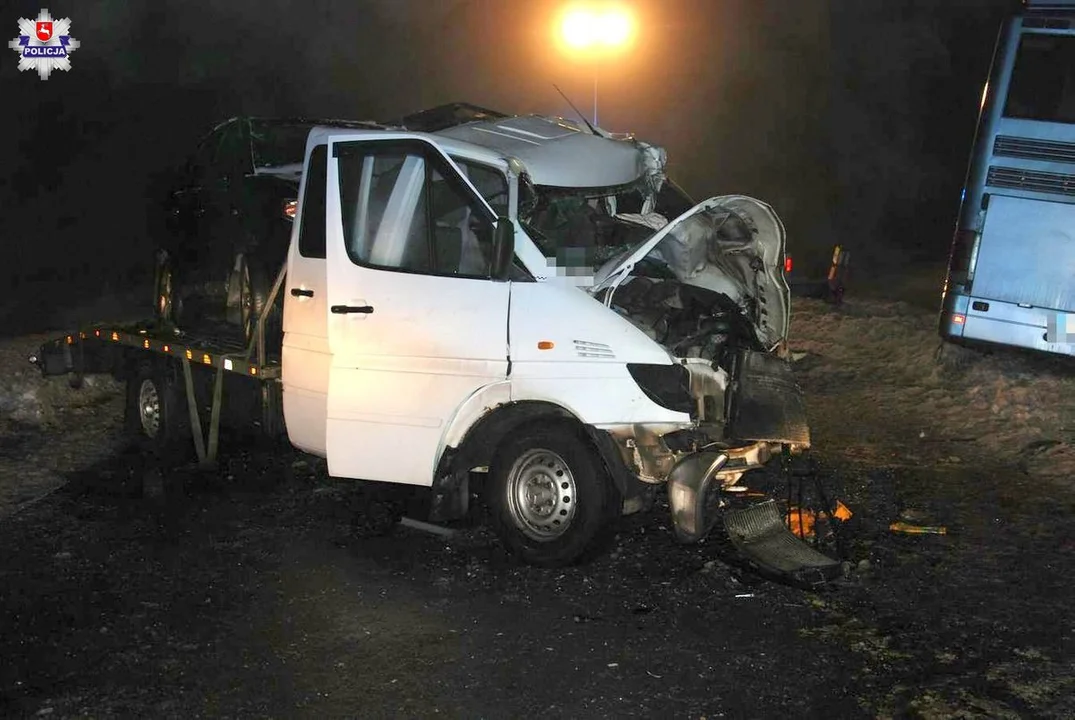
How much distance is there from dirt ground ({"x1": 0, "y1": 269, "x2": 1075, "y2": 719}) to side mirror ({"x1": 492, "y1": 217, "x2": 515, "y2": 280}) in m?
1.69

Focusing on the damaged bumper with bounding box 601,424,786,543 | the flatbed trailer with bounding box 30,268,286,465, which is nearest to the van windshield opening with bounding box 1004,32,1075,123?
the damaged bumper with bounding box 601,424,786,543

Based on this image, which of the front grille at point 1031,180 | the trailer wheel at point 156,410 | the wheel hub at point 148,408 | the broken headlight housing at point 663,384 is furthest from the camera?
the front grille at point 1031,180

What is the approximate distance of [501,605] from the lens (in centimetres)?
515

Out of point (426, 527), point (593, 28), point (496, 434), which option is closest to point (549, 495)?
point (496, 434)

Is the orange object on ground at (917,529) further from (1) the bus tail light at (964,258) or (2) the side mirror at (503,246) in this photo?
(1) the bus tail light at (964,258)

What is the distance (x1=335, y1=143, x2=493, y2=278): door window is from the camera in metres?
5.63

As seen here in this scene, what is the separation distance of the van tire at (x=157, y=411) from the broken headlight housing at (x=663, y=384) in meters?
4.11

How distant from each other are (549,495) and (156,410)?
158 inches

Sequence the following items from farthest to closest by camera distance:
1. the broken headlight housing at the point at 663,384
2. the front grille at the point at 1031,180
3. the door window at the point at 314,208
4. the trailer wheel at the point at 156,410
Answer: the front grille at the point at 1031,180 < the trailer wheel at the point at 156,410 < the door window at the point at 314,208 < the broken headlight housing at the point at 663,384

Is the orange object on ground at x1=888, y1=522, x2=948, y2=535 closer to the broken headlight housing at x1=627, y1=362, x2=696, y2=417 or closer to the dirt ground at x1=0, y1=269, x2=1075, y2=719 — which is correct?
the dirt ground at x1=0, y1=269, x2=1075, y2=719

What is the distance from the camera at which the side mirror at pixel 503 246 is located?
536 cm

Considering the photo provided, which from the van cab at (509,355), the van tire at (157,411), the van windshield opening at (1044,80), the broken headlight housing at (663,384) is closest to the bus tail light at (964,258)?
the van windshield opening at (1044,80)

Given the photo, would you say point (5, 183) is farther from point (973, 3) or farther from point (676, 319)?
point (973, 3)

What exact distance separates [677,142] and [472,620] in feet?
62.0
